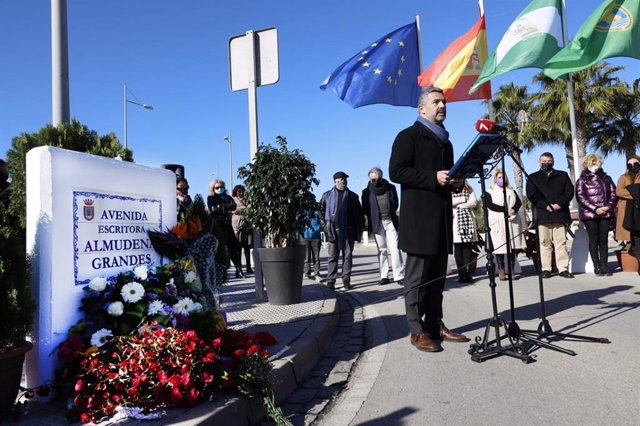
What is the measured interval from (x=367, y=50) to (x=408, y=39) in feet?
3.98

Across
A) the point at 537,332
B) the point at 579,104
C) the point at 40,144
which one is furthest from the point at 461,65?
the point at 579,104

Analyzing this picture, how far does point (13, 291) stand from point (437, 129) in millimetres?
3440

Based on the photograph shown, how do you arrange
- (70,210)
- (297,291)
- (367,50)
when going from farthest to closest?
(367,50) < (297,291) < (70,210)

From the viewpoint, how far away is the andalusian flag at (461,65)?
385 inches

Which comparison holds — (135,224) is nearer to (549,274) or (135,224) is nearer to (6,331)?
(6,331)

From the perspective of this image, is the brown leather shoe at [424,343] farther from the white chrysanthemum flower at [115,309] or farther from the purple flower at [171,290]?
the white chrysanthemum flower at [115,309]

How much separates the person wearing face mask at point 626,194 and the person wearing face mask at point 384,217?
3746 millimetres

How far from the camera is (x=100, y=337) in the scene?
292 cm

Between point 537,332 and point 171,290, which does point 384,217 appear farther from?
point 171,290

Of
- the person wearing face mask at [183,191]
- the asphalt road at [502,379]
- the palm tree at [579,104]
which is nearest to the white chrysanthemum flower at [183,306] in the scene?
the asphalt road at [502,379]

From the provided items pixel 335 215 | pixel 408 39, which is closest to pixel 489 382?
pixel 335 215

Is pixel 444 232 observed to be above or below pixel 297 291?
above

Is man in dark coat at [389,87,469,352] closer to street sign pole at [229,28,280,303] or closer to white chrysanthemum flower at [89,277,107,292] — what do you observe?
white chrysanthemum flower at [89,277,107,292]

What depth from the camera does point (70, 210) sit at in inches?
119
